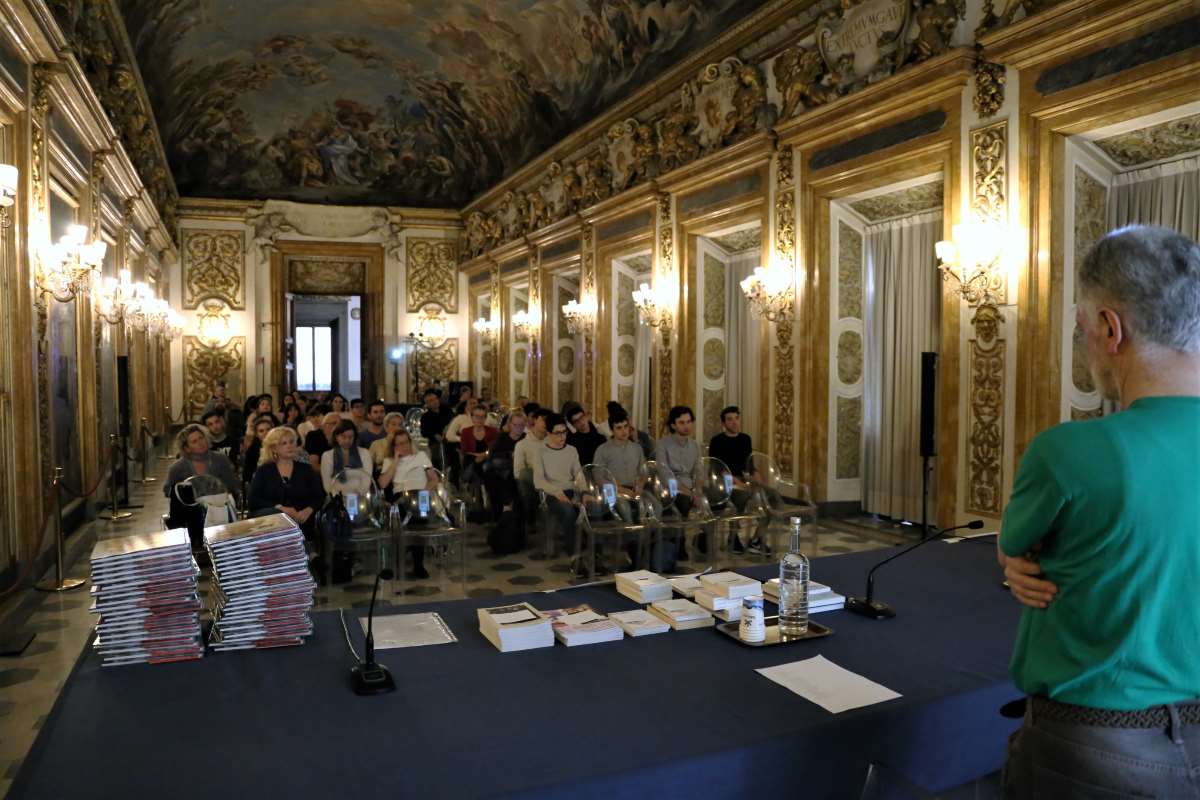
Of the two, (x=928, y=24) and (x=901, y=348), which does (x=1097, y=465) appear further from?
(x=901, y=348)

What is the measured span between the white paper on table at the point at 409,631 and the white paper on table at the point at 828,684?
1.21 metres

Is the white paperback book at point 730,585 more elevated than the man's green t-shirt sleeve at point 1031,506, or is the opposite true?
the man's green t-shirt sleeve at point 1031,506

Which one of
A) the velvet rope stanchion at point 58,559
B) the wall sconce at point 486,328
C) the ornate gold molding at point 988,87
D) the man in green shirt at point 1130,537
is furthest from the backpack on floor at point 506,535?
the wall sconce at point 486,328

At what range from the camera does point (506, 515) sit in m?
8.62

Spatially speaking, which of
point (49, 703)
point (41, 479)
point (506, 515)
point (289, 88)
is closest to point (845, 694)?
point (49, 703)

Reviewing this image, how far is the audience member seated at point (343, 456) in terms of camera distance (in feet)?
25.6

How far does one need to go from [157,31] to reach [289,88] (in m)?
5.74

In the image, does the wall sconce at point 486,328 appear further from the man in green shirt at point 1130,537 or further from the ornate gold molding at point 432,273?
the man in green shirt at point 1130,537

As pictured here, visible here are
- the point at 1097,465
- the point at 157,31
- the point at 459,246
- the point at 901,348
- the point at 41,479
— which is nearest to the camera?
the point at 1097,465

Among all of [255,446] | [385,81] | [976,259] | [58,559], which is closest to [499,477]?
[255,446]

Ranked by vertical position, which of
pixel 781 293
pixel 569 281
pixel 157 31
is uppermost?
pixel 157 31

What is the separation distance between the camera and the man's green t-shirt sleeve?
5.31 ft

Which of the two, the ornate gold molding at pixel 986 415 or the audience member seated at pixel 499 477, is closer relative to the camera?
the ornate gold molding at pixel 986 415

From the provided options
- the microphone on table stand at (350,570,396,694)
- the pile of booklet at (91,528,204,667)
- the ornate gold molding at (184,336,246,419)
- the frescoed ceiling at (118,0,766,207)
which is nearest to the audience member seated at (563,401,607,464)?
the frescoed ceiling at (118,0,766,207)
